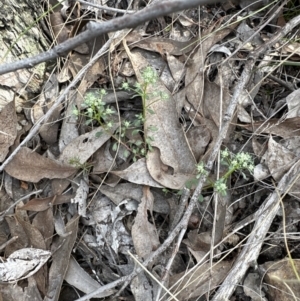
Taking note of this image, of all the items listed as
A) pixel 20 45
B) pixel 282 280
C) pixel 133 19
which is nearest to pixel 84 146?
pixel 20 45

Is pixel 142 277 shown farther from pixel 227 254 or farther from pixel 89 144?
pixel 89 144

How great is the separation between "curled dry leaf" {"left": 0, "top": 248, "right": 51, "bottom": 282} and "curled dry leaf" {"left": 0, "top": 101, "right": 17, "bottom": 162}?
1.24ft

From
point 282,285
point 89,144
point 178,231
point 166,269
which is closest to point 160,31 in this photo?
point 89,144

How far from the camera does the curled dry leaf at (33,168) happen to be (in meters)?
1.65

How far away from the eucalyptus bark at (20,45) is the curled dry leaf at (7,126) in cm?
3

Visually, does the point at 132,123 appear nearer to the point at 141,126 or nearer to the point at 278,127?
the point at 141,126

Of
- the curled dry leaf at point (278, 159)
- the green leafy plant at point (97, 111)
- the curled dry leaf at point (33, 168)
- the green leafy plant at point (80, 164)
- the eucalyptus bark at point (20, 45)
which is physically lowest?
the curled dry leaf at point (278, 159)

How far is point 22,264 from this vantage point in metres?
1.57

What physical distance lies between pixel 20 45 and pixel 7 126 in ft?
Result: 1.03

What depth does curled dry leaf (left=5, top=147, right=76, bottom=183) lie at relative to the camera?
165 centimetres

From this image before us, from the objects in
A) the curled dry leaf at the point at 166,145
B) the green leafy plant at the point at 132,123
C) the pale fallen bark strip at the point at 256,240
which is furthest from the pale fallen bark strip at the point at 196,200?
the green leafy plant at the point at 132,123

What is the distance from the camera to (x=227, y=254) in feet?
4.91

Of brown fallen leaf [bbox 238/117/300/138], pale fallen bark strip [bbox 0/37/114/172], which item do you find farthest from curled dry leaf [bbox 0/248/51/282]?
brown fallen leaf [bbox 238/117/300/138]

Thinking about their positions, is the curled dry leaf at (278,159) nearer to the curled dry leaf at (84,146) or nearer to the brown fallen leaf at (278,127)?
the brown fallen leaf at (278,127)
